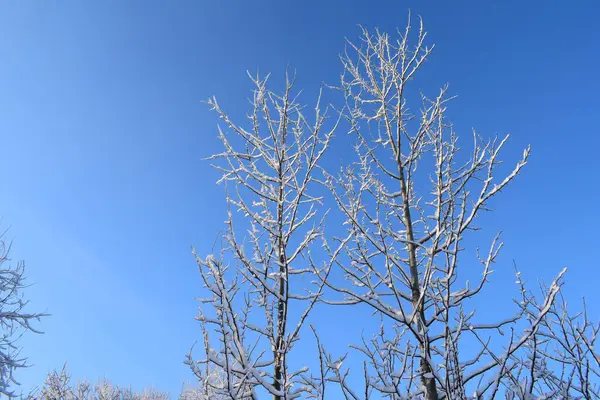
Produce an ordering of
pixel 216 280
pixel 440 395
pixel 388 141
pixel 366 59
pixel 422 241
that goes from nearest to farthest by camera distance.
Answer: pixel 216 280 → pixel 440 395 → pixel 422 241 → pixel 388 141 → pixel 366 59

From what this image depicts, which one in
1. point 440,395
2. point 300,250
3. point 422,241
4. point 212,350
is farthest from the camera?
point 422,241

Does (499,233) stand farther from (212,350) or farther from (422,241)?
(212,350)

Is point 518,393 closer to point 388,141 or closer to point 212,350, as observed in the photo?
point 212,350

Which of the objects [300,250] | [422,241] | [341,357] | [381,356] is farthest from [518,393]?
[300,250]

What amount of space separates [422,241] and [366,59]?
2716 mm

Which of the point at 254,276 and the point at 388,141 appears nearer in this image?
the point at 254,276

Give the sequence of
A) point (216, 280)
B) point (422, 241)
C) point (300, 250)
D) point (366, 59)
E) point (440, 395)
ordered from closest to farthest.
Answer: point (216, 280), point (440, 395), point (300, 250), point (422, 241), point (366, 59)

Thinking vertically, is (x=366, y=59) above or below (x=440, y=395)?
above

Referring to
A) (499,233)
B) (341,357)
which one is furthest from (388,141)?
(341,357)

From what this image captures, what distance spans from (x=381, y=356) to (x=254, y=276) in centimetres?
138

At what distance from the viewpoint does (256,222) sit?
168 inches

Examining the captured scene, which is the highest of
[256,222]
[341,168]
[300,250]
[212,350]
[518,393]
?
[341,168]

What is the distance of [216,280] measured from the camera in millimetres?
2559

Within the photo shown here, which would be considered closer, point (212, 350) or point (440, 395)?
point (212, 350)
